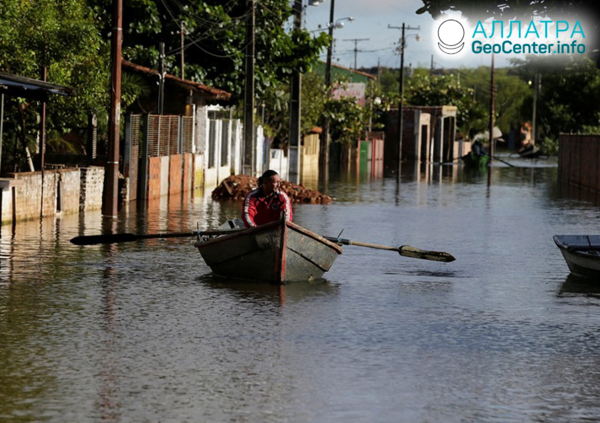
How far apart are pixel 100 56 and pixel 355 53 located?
396 feet

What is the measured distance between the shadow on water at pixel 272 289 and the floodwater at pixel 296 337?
41 millimetres

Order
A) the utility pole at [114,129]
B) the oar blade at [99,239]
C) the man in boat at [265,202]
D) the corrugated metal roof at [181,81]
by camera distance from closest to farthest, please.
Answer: the man in boat at [265,202], the oar blade at [99,239], the utility pole at [114,129], the corrugated metal roof at [181,81]

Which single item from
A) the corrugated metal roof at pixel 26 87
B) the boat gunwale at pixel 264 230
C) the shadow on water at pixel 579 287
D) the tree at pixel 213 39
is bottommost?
the shadow on water at pixel 579 287

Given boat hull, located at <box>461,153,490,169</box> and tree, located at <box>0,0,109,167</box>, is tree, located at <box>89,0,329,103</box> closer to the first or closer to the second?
tree, located at <box>0,0,109,167</box>

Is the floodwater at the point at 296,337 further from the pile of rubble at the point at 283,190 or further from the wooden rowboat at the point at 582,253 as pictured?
the pile of rubble at the point at 283,190

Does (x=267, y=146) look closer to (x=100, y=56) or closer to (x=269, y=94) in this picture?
(x=269, y=94)

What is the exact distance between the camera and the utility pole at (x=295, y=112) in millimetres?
51625

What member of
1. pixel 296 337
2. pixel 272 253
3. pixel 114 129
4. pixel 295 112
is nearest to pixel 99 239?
pixel 272 253

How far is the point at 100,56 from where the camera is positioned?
1169 inches

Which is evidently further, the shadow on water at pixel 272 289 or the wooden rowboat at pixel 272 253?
the wooden rowboat at pixel 272 253

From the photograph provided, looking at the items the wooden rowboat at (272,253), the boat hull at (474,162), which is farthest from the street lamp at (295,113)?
the wooden rowboat at (272,253)

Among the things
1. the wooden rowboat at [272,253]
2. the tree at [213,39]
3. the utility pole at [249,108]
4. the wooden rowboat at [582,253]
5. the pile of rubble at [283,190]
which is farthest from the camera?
the tree at [213,39]

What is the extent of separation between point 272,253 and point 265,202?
1.58 m

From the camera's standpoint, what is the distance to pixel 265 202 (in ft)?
56.5
